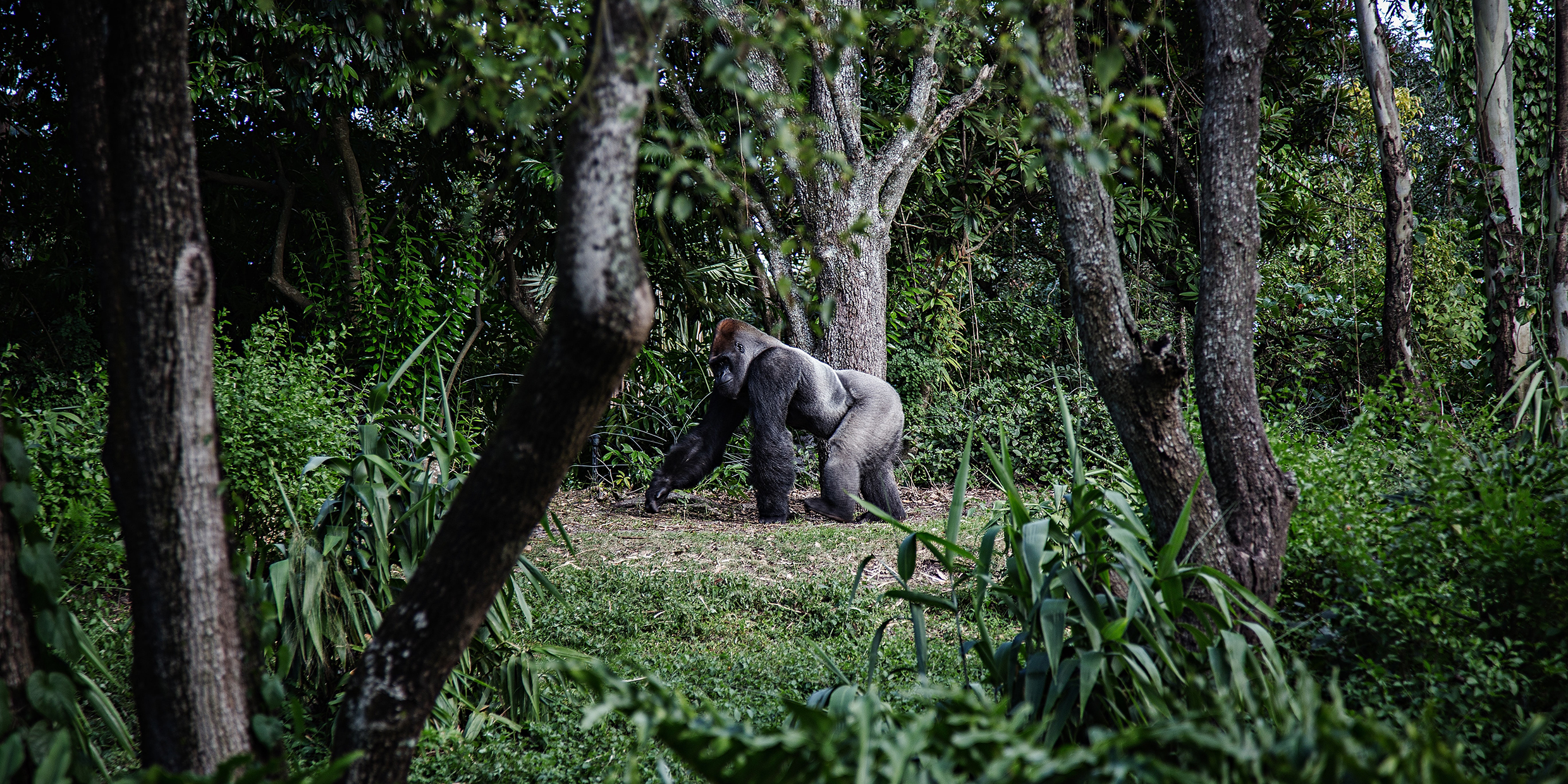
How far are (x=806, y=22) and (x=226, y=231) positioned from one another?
6.85m

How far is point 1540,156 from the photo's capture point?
172 inches

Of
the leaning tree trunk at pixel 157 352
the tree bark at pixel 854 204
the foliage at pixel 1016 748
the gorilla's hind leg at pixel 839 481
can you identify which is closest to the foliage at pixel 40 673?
the leaning tree trunk at pixel 157 352

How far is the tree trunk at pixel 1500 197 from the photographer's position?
4.21 metres

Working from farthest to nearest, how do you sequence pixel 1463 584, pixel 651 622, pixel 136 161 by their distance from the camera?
1. pixel 651 622
2. pixel 1463 584
3. pixel 136 161

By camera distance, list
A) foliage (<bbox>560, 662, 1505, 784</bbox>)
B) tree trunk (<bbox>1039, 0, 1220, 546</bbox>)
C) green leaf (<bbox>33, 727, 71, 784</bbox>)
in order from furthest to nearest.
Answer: tree trunk (<bbox>1039, 0, 1220, 546</bbox>) < green leaf (<bbox>33, 727, 71, 784</bbox>) < foliage (<bbox>560, 662, 1505, 784</bbox>)

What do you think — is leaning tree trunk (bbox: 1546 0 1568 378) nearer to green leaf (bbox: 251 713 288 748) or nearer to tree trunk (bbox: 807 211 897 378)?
tree trunk (bbox: 807 211 897 378)

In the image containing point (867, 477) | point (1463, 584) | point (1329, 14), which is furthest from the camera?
point (1329, 14)

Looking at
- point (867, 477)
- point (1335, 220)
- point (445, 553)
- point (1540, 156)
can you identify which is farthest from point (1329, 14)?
point (445, 553)

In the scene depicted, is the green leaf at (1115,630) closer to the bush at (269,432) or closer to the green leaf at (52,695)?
the green leaf at (52,695)

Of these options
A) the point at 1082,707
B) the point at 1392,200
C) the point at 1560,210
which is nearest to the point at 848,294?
the point at 1392,200

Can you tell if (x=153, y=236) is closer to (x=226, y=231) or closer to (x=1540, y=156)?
(x=1540, y=156)

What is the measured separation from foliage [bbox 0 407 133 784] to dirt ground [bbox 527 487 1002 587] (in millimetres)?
2069

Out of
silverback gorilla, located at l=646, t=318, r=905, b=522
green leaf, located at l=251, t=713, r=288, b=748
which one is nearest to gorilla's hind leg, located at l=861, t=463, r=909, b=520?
silverback gorilla, located at l=646, t=318, r=905, b=522

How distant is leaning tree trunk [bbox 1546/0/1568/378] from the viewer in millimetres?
4027
